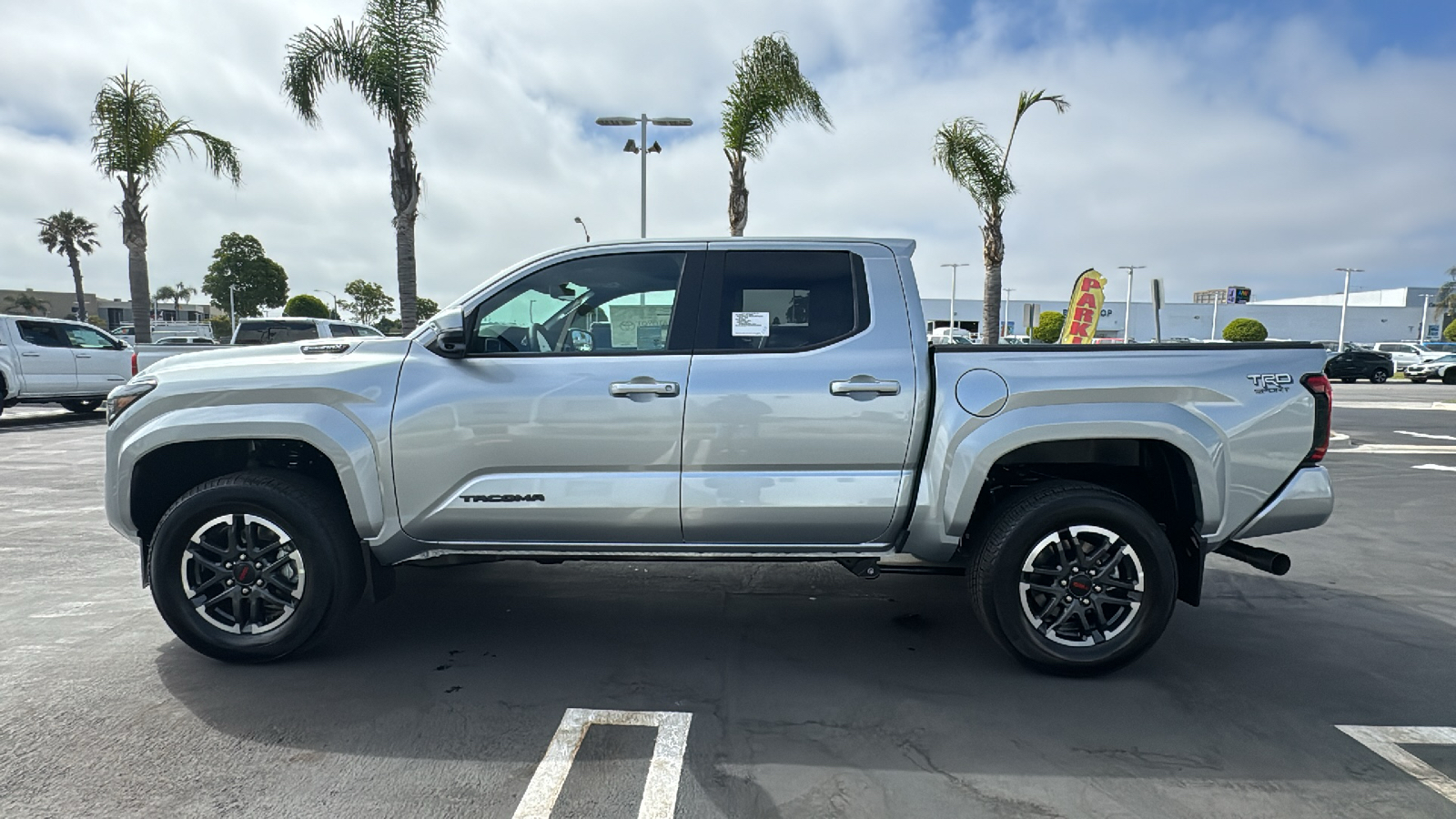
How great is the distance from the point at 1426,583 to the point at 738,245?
4.92m

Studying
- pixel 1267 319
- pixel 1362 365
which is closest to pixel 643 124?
pixel 1362 365

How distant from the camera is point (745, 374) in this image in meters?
3.62

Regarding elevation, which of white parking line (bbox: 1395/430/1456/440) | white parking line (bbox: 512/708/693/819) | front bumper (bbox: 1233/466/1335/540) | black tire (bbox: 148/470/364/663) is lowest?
white parking line (bbox: 512/708/693/819)

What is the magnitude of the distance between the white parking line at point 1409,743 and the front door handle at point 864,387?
86.2 inches

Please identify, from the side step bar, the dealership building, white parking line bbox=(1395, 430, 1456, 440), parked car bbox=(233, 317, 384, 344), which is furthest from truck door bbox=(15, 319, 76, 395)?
the dealership building

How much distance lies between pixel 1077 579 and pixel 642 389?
82.4 inches

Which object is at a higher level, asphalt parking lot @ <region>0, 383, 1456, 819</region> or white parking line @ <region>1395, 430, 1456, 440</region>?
white parking line @ <region>1395, 430, 1456, 440</region>

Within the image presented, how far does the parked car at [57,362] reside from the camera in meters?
13.1

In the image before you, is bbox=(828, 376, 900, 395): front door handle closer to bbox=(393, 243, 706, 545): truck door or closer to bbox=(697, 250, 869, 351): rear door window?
bbox=(697, 250, 869, 351): rear door window

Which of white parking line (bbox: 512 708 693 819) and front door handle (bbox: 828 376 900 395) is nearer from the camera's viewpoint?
white parking line (bbox: 512 708 693 819)

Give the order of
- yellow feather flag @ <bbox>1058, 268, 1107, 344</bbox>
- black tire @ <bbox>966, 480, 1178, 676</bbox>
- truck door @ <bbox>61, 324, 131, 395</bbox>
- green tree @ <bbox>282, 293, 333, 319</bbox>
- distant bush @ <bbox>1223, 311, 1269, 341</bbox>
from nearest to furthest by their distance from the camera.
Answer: black tire @ <bbox>966, 480, 1178, 676</bbox> → truck door @ <bbox>61, 324, 131, 395</bbox> → yellow feather flag @ <bbox>1058, 268, 1107, 344</bbox> → distant bush @ <bbox>1223, 311, 1269, 341</bbox> → green tree @ <bbox>282, 293, 333, 319</bbox>

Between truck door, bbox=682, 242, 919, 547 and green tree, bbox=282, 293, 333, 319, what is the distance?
213 feet

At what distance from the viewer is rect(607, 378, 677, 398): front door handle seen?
3584 millimetres

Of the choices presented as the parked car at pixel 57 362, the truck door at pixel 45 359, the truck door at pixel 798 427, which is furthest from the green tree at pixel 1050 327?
the truck door at pixel 798 427
